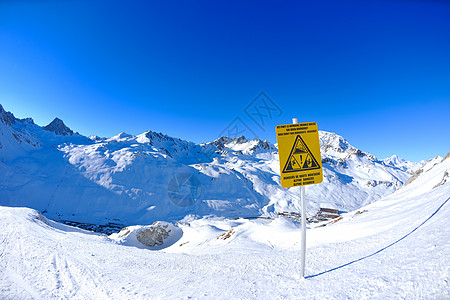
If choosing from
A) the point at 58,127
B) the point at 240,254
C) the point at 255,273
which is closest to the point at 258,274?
the point at 255,273

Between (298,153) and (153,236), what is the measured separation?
30.6 meters

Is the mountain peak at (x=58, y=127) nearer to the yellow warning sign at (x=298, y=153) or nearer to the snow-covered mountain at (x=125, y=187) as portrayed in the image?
the snow-covered mountain at (x=125, y=187)

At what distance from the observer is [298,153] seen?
3.52m

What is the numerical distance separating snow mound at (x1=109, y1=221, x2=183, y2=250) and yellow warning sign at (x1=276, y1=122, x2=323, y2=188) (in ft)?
94.8

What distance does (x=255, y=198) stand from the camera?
92312 mm

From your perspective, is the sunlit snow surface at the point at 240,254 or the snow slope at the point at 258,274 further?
the sunlit snow surface at the point at 240,254

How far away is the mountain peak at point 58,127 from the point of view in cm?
15925

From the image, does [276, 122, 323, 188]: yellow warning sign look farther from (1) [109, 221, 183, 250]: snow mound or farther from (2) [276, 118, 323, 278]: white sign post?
(1) [109, 221, 183, 250]: snow mound

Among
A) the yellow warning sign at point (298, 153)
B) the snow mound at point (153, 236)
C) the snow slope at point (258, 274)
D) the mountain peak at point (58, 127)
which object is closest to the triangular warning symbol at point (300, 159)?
the yellow warning sign at point (298, 153)

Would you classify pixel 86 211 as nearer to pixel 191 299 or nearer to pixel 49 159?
pixel 49 159

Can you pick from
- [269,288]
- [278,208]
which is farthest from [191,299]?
[278,208]

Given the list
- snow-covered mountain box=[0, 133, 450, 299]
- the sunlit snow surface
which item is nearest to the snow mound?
the sunlit snow surface

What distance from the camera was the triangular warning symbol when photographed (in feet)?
11.4

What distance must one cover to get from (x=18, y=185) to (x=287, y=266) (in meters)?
96.3
